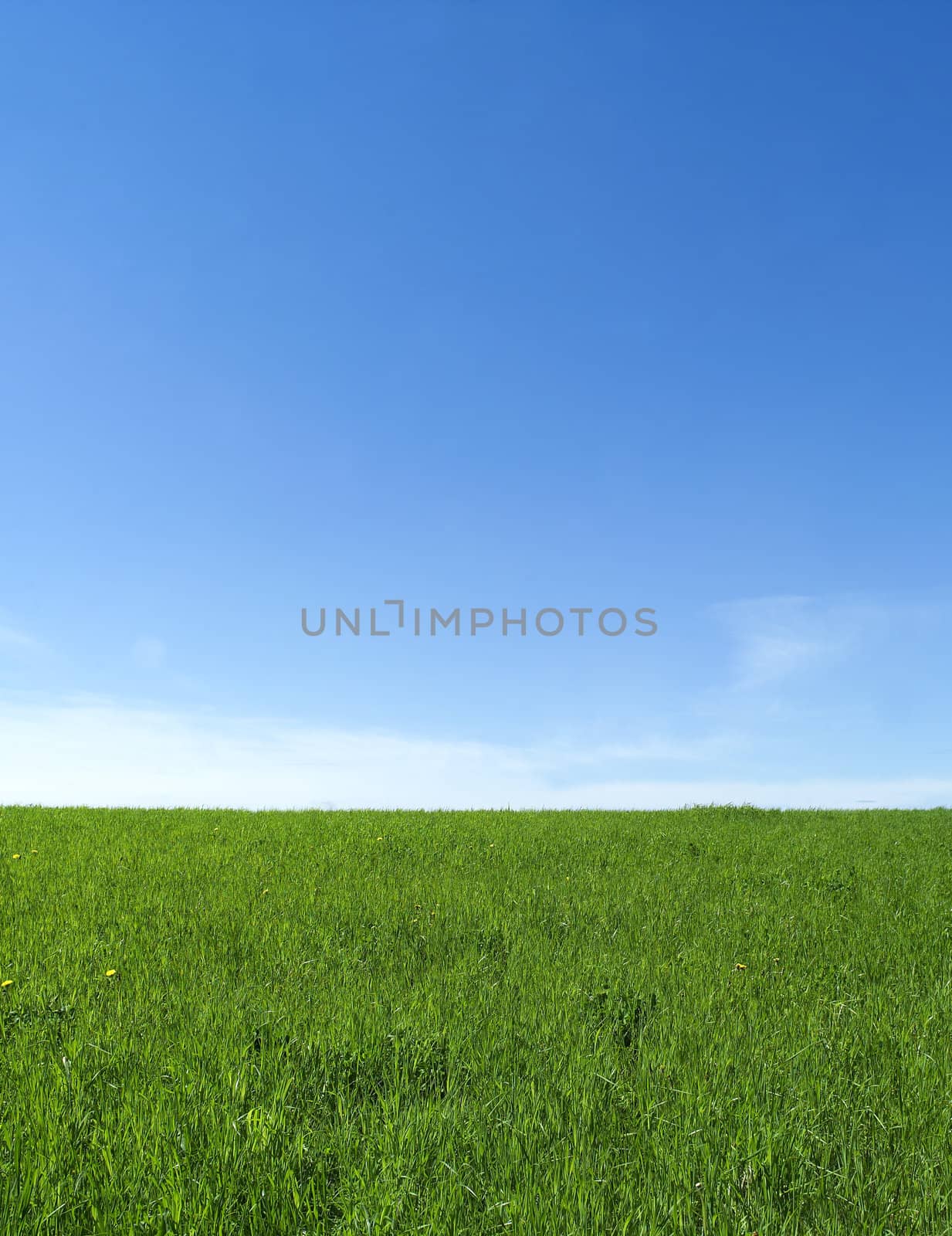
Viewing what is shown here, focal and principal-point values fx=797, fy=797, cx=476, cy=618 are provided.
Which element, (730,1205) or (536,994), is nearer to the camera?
(730,1205)

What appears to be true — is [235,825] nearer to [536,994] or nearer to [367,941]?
[367,941]

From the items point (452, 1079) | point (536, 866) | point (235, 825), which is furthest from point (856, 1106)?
point (235, 825)

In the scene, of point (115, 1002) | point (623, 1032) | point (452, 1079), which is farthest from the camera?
point (115, 1002)

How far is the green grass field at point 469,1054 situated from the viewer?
387 cm

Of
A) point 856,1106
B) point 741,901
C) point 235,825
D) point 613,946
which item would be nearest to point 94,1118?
point 856,1106

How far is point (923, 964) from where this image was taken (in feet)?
27.0

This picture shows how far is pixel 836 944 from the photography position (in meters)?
8.66

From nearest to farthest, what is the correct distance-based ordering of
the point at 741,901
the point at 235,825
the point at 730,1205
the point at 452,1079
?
the point at 730,1205, the point at 452,1079, the point at 741,901, the point at 235,825

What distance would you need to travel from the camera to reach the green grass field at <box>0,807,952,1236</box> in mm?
3871

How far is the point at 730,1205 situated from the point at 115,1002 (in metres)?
4.94

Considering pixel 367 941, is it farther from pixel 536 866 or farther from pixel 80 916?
pixel 536 866

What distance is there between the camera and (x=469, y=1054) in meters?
5.33

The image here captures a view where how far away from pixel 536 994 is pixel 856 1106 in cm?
249

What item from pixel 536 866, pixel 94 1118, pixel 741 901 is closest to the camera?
pixel 94 1118
